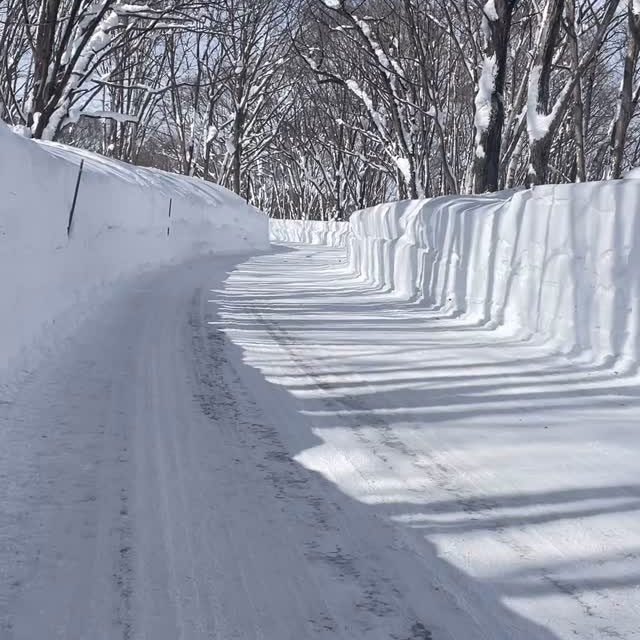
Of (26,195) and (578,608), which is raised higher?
(26,195)

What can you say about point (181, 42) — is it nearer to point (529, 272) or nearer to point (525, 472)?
point (529, 272)

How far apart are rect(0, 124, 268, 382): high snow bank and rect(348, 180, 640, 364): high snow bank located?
435 centimetres

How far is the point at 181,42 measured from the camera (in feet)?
93.8

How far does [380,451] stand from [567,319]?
128 inches

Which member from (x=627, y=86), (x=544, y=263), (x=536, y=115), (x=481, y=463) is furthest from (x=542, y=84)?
(x=481, y=463)

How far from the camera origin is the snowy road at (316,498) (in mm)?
2412

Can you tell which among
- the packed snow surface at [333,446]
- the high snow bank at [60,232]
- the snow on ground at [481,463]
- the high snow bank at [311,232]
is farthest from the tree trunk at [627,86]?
the high snow bank at [311,232]

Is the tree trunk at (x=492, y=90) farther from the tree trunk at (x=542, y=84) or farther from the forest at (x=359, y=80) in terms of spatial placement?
the tree trunk at (x=542, y=84)

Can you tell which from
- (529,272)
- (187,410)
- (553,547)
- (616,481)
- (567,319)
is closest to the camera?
(553,547)


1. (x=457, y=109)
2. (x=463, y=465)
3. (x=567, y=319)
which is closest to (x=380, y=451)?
(x=463, y=465)

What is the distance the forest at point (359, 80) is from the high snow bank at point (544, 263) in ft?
6.07

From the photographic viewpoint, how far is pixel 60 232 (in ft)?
24.3

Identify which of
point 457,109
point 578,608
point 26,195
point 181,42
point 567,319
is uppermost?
point 181,42

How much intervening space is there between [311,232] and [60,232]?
35.7 m
